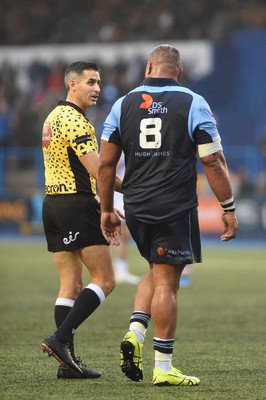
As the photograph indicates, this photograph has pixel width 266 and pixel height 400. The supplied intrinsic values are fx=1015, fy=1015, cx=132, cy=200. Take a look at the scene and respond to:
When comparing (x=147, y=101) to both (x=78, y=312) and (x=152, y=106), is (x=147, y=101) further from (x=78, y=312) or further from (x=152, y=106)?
(x=78, y=312)

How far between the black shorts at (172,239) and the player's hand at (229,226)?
203 millimetres

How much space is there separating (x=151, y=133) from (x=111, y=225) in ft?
2.16

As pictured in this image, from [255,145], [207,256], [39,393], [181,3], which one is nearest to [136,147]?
[39,393]

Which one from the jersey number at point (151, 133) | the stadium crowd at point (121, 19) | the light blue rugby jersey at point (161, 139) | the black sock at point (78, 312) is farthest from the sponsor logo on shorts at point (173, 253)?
the stadium crowd at point (121, 19)

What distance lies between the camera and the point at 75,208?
696 centimetres

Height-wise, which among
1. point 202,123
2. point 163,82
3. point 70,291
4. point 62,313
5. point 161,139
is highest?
point 163,82

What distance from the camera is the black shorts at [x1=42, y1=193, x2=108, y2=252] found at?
6.95 m

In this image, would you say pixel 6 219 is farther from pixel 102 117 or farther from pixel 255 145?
pixel 255 145

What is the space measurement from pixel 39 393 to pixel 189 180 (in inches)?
63.8

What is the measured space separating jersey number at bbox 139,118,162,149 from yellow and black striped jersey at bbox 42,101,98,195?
0.55 metres

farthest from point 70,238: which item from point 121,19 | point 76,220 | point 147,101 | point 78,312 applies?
point 121,19

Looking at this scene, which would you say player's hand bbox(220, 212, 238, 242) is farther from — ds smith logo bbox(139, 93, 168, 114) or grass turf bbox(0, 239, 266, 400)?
grass turf bbox(0, 239, 266, 400)

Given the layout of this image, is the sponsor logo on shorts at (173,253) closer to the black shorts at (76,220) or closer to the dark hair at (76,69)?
the black shorts at (76,220)

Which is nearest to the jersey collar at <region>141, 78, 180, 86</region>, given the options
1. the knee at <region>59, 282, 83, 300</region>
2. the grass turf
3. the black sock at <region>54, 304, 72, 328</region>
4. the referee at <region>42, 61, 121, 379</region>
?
the referee at <region>42, 61, 121, 379</region>
